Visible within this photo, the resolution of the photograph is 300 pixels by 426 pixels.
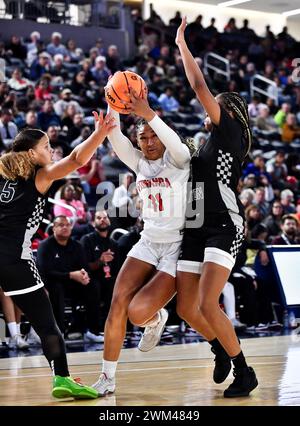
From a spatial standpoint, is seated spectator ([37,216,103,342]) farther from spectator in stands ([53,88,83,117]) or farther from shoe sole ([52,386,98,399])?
spectator in stands ([53,88,83,117])

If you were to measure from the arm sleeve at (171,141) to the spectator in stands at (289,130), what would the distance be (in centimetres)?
1303

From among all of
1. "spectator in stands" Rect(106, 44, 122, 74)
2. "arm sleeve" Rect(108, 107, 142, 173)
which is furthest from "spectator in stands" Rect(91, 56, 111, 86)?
"arm sleeve" Rect(108, 107, 142, 173)

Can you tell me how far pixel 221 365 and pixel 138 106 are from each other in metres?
1.75

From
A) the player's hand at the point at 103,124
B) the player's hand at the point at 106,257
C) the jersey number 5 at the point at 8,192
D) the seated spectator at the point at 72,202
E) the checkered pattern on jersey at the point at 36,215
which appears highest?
the player's hand at the point at 103,124

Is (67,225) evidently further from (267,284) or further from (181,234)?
(181,234)

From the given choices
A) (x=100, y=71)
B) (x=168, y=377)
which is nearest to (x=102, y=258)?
(x=168, y=377)

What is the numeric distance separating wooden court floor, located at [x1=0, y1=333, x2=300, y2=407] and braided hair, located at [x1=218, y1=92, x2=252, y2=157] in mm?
1614

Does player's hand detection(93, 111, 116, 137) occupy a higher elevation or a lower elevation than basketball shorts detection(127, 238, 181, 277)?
higher

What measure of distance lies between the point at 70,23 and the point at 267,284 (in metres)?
10.6

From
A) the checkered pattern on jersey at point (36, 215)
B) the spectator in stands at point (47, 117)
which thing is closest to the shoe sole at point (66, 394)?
the checkered pattern on jersey at point (36, 215)

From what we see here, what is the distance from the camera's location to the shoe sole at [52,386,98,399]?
15.9 ft

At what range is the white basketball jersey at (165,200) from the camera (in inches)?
205

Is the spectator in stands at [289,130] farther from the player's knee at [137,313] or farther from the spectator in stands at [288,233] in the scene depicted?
the player's knee at [137,313]
